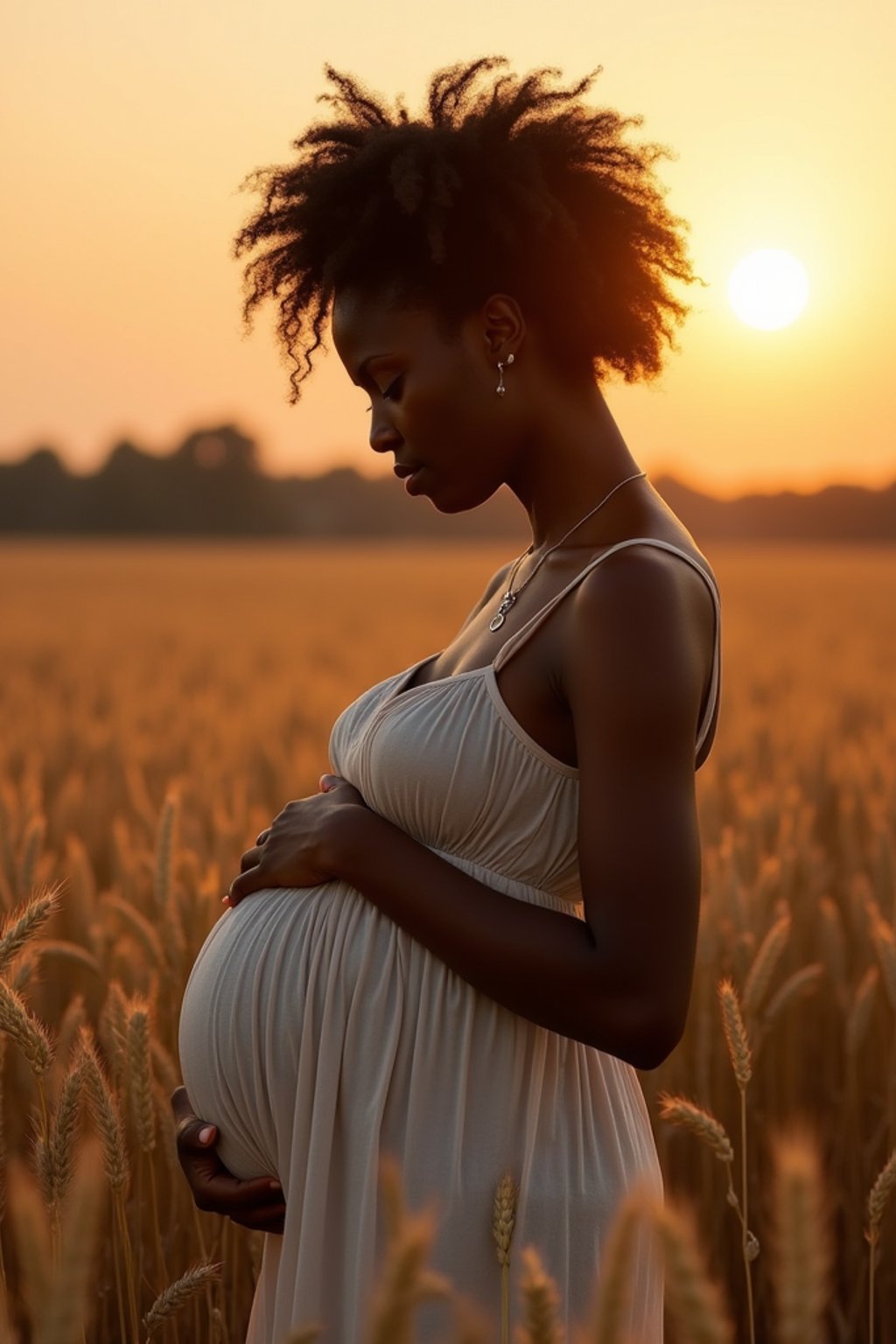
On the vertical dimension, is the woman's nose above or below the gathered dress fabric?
above

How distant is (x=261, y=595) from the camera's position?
68.6ft

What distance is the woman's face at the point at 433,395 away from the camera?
141 centimetres

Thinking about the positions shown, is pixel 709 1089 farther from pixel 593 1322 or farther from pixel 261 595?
pixel 261 595

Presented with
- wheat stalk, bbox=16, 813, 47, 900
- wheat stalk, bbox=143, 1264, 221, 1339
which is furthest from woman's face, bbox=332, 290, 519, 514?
wheat stalk, bbox=16, 813, 47, 900

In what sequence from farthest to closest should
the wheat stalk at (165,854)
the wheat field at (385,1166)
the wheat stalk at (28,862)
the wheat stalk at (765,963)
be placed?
the wheat stalk at (28,862), the wheat stalk at (165,854), the wheat stalk at (765,963), the wheat field at (385,1166)

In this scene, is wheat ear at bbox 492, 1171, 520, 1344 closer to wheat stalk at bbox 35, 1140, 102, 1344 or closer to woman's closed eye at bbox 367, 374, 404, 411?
wheat stalk at bbox 35, 1140, 102, 1344

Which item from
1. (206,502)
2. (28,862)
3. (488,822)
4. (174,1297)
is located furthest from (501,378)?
(206,502)

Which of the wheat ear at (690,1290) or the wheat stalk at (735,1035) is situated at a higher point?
the wheat ear at (690,1290)

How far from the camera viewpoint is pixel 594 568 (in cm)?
128

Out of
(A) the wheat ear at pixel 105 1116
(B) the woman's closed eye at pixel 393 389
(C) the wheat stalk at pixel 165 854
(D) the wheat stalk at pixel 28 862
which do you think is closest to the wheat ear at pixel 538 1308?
(A) the wheat ear at pixel 105 1116

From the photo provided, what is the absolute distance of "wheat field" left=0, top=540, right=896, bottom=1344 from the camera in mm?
735

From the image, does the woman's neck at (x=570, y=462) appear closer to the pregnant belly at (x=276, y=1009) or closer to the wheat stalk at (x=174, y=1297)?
the pregnant belly at (x=276, y=1009)

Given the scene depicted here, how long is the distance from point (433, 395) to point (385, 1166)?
0.78 m

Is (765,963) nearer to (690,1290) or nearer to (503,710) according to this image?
(503,710)
